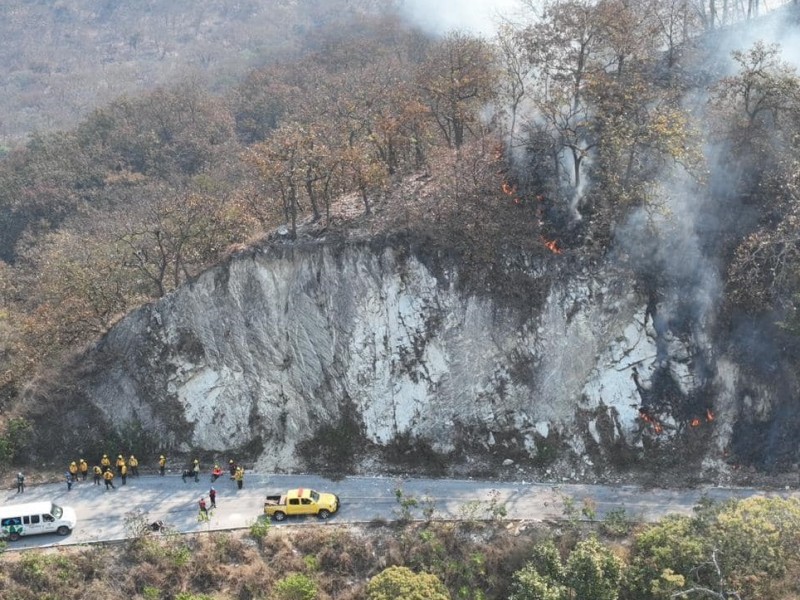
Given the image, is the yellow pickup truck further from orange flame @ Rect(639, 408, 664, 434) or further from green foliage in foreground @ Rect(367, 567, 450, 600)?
orange flame @ Rect(639, 408, 664, 434)

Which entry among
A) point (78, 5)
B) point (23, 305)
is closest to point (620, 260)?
point (23, 305)

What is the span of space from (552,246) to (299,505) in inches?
613

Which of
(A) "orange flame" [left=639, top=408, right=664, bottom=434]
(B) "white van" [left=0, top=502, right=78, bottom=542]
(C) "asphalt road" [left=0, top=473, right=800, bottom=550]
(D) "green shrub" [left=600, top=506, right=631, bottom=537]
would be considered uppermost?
(A) "orange flame" [left=639, top=408, right=664, bottom=434]

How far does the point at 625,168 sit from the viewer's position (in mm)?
31422

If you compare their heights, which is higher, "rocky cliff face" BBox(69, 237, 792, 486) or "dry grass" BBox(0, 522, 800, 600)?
"rocky cliff face" BBox(69, 237, 792, 486)

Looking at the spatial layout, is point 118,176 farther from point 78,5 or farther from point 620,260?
point 78,5

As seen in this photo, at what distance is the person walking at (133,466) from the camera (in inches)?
1117

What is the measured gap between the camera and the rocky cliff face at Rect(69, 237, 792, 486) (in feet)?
92.9

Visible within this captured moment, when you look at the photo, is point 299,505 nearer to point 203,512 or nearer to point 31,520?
point 203,512

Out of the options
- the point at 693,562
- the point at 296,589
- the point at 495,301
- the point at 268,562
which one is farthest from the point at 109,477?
the point at 693,562

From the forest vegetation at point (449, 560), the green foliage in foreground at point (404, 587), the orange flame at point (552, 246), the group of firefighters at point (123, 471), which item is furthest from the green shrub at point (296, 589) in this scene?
the orange flame at point (552, 246)

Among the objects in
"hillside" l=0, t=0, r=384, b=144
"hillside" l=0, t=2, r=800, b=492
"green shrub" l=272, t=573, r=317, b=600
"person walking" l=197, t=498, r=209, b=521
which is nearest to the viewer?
"green shrub" l=272, t=573, r=317, b=600

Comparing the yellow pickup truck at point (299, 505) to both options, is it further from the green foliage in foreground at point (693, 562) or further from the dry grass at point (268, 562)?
the green foliage in foreground at point (693, 562)

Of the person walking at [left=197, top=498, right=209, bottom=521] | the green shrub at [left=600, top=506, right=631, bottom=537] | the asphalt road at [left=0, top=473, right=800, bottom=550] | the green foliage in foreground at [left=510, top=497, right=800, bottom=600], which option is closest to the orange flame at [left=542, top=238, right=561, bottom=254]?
the asphalt road at [left=0, top=473, right=800, bottom=550]
